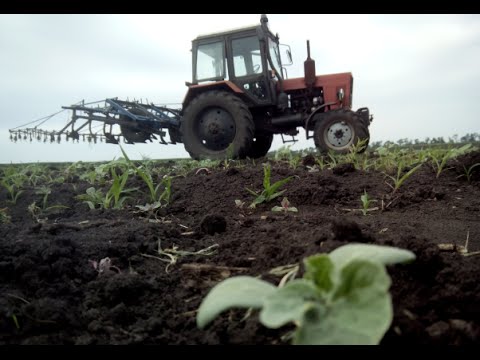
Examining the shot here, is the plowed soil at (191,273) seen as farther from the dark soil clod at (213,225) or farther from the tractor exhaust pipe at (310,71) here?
the tractor exhaust pipe at (310,71)

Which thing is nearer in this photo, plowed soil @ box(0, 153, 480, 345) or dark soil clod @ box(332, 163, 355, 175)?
plowed soil @ box(0, 153, 480, 345)

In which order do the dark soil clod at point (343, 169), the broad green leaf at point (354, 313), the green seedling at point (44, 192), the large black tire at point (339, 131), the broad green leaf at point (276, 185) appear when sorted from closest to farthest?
the broad green leaf at point (354, 313) < the broad green leaf at point (276, 185) < the green seedling at point (44, 192) < the dark soil clod at point (343, 169) < the large black tire at point (339, 131)

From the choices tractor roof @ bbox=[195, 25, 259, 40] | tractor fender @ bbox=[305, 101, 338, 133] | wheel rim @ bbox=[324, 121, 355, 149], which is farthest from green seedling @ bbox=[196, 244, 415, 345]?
tractor roof @ bbox=[195, 25, 259, 40]

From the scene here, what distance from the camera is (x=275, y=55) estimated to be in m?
6.93

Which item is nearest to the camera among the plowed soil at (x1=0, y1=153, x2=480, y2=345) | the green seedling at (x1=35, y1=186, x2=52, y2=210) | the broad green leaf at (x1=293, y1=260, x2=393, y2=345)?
the broad green leaf at (x1=293, y1=260, x2=393, y2=345)

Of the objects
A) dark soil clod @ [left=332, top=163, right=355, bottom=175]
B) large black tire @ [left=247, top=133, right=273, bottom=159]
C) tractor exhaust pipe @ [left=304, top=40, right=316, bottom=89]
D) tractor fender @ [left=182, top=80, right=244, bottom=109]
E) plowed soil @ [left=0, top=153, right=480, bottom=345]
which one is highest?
tractor exhaust pipe @ [left=304, top=40, right=316, bottom=89]

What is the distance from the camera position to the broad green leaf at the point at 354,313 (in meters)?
0.50

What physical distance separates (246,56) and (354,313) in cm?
658

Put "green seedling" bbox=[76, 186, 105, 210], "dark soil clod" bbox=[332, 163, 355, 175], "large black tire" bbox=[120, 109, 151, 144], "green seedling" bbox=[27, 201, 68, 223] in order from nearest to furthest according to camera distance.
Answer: "green seedling" bbox=[76, 186, 105, 210] < "green seedling" bbox=[27, 201, 68, 223] < "dark soil clod" bbox=[332, 163, 355, 175] < "large black tire" bbox=[120, 109, 151, 144]

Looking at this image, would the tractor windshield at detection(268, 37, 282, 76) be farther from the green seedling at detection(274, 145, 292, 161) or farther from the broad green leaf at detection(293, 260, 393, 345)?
the broad green leaf at detection(293, 260, 393, 345)

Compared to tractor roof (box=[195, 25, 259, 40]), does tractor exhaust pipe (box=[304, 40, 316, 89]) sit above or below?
below

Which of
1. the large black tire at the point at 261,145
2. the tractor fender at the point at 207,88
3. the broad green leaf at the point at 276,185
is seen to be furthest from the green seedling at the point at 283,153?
the large black tire at the point at 261,145

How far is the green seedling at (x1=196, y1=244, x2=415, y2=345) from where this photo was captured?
513mm

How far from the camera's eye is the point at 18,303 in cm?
103
